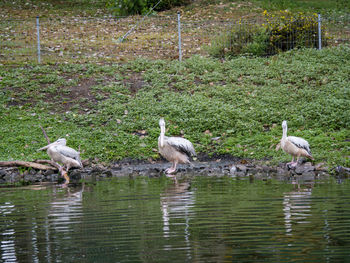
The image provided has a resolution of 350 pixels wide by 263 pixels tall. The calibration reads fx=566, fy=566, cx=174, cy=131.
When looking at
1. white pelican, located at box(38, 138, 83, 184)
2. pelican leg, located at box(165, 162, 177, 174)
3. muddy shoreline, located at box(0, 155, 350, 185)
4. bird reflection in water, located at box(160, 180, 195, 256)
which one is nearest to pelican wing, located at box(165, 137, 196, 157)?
pelican leg, located at box(165, 162, 177, 174)

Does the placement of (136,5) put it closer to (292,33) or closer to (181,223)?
(292,33)

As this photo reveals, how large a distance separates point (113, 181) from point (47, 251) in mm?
6304

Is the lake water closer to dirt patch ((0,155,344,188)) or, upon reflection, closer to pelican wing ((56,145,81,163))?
dirt patch ((0,155,344,188))

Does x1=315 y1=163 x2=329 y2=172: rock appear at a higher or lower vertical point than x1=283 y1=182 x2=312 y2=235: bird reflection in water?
higher

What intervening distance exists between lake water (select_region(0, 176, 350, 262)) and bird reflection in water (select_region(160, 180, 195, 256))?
1 centimetres

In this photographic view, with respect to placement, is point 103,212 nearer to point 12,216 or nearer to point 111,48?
point 12,216

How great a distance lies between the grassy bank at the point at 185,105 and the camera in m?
15.4

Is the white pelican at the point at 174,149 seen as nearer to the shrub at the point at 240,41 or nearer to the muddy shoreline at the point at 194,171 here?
the muddy shoreline at the point at 194,171

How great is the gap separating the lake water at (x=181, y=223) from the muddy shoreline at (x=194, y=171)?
132cm

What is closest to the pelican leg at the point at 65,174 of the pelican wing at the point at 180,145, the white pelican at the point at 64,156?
the white pelican at the point at 64,156

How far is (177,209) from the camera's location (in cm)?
836

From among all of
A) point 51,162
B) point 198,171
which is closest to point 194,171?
point 198,171

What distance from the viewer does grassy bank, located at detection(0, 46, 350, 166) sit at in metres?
15.4

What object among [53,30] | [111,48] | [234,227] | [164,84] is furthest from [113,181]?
[53,30]
